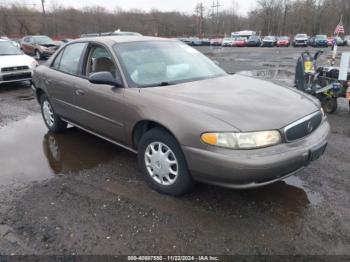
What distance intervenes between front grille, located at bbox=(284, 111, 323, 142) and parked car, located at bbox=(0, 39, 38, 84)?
9.46m

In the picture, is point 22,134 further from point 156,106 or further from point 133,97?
point 156,106

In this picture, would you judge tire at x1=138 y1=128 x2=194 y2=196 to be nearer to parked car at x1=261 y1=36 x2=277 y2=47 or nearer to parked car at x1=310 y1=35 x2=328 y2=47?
parked car at x1=310 y1=35 x2=328 y2=47

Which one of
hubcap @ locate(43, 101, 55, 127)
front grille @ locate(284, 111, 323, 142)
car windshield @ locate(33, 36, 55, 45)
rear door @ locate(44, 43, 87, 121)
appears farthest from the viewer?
car windshield @ locate(33, 36, 55, 45)

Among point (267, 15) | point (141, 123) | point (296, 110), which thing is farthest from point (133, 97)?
point (267, 15)

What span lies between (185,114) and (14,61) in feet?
29.7

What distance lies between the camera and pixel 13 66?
10.1m

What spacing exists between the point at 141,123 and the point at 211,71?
1352 millimetres

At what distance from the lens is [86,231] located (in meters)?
2.93

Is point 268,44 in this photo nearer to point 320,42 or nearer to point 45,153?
point 320,42

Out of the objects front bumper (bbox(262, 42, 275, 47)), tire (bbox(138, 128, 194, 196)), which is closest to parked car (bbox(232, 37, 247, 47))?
front bumper (bbox(262, 42, 275, 47))

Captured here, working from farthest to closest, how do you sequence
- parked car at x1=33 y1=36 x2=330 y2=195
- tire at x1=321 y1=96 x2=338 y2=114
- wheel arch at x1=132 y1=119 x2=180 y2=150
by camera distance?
tire at x1=321 y1=96 x2=338 y2=114
wheel arch at x1=132 y1=119 x2=180 y2=150
parked car at x1=33 y1=36 x2=330 y2=195

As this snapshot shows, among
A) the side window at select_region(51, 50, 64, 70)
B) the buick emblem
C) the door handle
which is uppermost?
the side window at select_region(51, 50, 64, 70)

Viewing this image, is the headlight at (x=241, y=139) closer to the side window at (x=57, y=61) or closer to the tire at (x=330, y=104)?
the side window at (x=57, y=61)

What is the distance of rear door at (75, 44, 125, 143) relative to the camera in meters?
3.84
